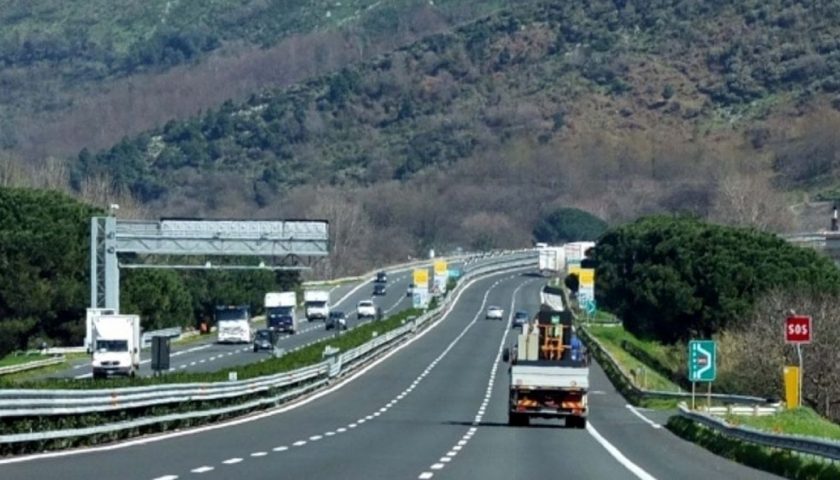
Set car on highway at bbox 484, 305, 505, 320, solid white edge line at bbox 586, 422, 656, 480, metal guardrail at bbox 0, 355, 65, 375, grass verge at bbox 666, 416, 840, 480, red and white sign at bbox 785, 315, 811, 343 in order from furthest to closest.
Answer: car on highway at bbox 484, 305, 505, 320
metal guardrail at bbox 0, 355, 65, 375
red and white sign at bbox 785, 315, 811, 343
solid white edge line at bbox 586, 422, 656, 480
grass verge at bbox 666, 416, 840, 480

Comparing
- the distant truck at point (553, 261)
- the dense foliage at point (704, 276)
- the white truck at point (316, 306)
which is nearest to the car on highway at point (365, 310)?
the white truck at point (316, 306)

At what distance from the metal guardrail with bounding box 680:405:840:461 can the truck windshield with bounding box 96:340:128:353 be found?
1341 inches

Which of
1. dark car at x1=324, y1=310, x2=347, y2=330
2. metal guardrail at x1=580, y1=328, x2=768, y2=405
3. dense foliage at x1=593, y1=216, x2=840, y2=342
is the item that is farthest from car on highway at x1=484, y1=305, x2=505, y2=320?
metal guardrail at x1=580, y1=328, x2=768, y2=405

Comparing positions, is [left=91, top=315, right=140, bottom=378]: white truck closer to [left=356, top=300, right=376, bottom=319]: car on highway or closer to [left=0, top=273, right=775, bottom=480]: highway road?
[left=0, top=273, right=775, bottom=480]: highway road

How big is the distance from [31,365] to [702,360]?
3372cm

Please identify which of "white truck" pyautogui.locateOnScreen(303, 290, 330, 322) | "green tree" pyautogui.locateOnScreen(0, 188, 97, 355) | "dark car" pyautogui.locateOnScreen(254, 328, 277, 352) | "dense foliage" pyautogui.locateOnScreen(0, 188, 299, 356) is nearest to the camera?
"green tree" pyautogui.locateOnScreen(0, 188, 97, 355)

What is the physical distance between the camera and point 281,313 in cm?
11406

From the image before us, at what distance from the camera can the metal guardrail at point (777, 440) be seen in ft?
94.1

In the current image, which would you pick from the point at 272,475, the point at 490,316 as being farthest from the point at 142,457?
the point at 490,316

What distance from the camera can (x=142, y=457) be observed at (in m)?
30.5

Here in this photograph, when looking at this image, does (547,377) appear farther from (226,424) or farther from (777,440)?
(777,440)

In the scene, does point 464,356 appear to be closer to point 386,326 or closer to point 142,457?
point 386,326

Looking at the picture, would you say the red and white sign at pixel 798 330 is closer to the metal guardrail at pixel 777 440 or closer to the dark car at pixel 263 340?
the metal guardrail at pixel 777 440

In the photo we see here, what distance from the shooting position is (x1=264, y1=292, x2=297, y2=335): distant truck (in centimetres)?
11362
